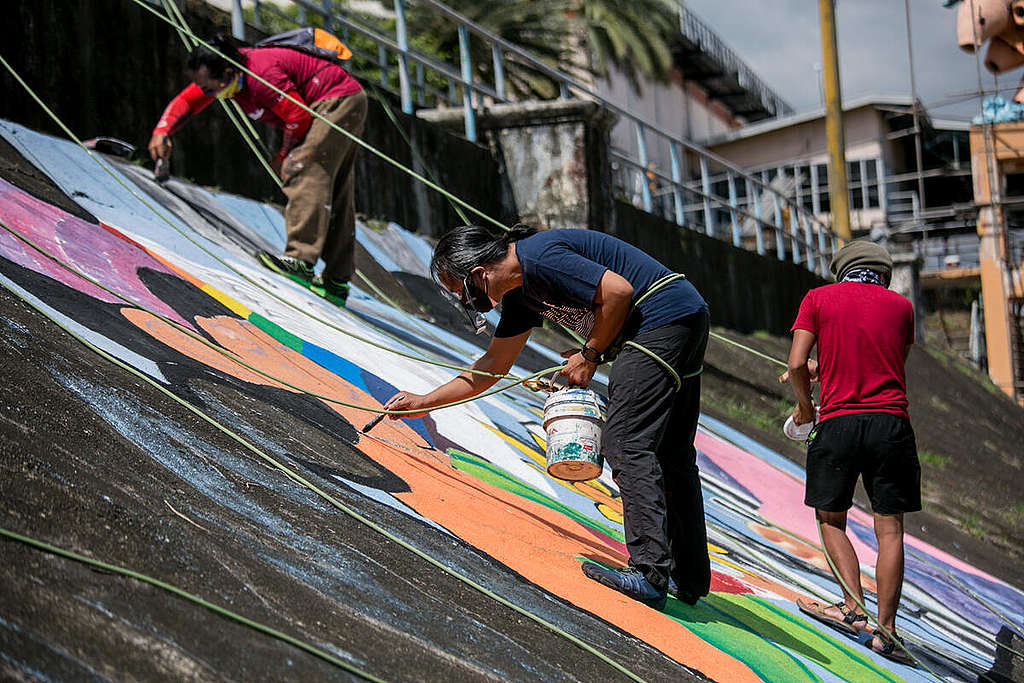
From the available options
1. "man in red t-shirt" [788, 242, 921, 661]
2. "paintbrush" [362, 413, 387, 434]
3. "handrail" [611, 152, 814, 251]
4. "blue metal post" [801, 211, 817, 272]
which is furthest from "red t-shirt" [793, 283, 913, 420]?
"blue metal post" [801, 211, 817, 272]

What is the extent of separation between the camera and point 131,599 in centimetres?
223

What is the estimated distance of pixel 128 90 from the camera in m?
7.25

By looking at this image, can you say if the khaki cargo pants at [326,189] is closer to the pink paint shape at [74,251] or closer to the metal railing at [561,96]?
the pink paint shape at [74,251]

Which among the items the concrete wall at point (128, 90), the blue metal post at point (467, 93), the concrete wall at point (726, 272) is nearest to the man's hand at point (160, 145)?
the concrete wall at point (128, 90)

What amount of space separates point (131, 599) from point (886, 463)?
2.94 meters

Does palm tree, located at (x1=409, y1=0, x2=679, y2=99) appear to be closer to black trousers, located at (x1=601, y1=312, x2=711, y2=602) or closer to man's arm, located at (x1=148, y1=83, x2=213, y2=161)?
man's arm, located at (x1=148, y1=83, x2=213, y2=161)

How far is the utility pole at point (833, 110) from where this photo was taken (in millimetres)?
17328

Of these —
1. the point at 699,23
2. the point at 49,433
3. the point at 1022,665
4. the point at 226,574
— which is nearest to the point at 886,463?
the point at 1022,665

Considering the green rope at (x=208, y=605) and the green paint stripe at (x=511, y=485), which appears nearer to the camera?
the green rope at (x=208, y=605)

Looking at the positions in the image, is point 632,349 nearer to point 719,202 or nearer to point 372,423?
point 372,423

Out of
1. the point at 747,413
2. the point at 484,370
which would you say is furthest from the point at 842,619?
the point at 747,413

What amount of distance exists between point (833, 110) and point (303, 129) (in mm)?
12626

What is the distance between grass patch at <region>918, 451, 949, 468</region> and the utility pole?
8064 millimetres

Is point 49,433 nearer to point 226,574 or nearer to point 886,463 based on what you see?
point 226,574
